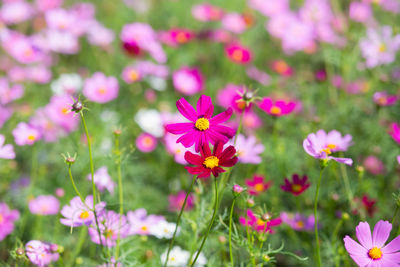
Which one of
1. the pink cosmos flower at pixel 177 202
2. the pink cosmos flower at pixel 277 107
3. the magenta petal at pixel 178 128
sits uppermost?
the pink cosmos flower at pixel 277 107

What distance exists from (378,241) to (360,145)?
994mm

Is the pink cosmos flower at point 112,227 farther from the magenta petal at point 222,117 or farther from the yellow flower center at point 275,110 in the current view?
the yellow flower center at point 275,110

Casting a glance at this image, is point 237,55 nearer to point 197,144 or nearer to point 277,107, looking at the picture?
point 277,107

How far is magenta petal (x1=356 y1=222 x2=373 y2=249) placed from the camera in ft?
2.93

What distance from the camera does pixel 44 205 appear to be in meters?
1.51

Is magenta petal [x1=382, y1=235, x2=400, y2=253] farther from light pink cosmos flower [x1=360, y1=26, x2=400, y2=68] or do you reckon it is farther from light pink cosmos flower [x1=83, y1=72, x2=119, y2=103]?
light pink cosmos flower [x1=83, y1=72, x2=119, y2=103]

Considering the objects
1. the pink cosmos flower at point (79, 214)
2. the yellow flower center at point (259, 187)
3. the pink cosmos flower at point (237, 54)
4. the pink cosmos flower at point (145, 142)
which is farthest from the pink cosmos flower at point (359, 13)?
the pink cosmos flower at point (79, 214)

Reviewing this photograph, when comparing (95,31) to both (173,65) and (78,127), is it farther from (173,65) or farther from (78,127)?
(78,127)

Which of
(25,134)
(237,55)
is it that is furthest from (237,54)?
(25,134)

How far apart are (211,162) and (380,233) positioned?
42 cm

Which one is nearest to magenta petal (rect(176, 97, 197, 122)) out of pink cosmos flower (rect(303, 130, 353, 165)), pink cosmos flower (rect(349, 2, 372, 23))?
pink cosmos flower (rect(303, 130, 353, 165))

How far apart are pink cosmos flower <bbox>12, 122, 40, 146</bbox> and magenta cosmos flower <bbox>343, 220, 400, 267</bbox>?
3.50ft

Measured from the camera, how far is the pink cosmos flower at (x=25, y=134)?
4.53 feet

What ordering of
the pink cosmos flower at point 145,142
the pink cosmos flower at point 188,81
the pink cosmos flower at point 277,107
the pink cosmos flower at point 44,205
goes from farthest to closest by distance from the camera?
the pink cosmos flower at point 188,81
the pink cosmos flower at point 145,142
the pink cosmos flower at point 44,205
the pink cosmos flower at point 277,107
